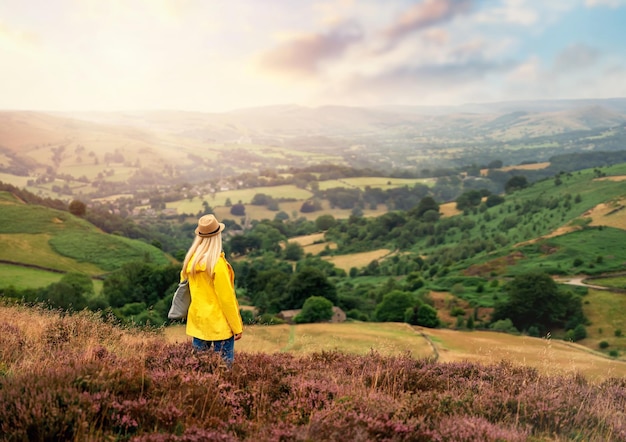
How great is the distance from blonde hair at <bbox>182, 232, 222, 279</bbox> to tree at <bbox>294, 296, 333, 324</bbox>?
42932mm

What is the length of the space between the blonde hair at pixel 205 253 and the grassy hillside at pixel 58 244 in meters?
59.8

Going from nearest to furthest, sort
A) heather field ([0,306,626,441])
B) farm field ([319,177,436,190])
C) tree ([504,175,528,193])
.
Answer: heather field ([0,306,626,441]) < tree ([504,175,528,193]) < farm field ([319,177,436,190])

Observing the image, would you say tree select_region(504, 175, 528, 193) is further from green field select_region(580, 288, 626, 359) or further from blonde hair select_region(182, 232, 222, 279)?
blonde hair select_region(182, 232, 222, 279)

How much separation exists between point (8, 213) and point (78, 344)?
79.5m

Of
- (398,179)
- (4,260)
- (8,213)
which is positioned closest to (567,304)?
(4,260)

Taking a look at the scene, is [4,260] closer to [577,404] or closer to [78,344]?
[78,344]

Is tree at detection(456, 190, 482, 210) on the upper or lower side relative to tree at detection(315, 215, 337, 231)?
upper

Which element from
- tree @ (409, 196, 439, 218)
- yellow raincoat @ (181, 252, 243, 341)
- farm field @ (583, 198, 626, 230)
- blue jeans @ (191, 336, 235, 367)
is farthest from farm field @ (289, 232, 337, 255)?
yellow raincoat @ (181, 252, 243, 341)

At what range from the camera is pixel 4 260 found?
55812 millimetres

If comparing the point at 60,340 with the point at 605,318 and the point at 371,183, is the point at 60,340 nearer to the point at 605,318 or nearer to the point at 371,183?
the point at 605,318

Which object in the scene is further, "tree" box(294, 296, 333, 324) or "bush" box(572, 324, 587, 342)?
"bush" box(572, 324, 587, 342)

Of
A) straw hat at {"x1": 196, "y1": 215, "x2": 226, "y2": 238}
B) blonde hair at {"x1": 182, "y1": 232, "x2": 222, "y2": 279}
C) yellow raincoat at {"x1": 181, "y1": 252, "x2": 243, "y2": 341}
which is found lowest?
yellow raincoat at {"x1": 181, "y1": 252, "x2": 243, "y2": 341}

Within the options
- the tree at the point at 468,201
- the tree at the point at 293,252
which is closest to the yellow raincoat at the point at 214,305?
the tree at the point at 293,252

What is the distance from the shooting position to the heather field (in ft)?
13.7
